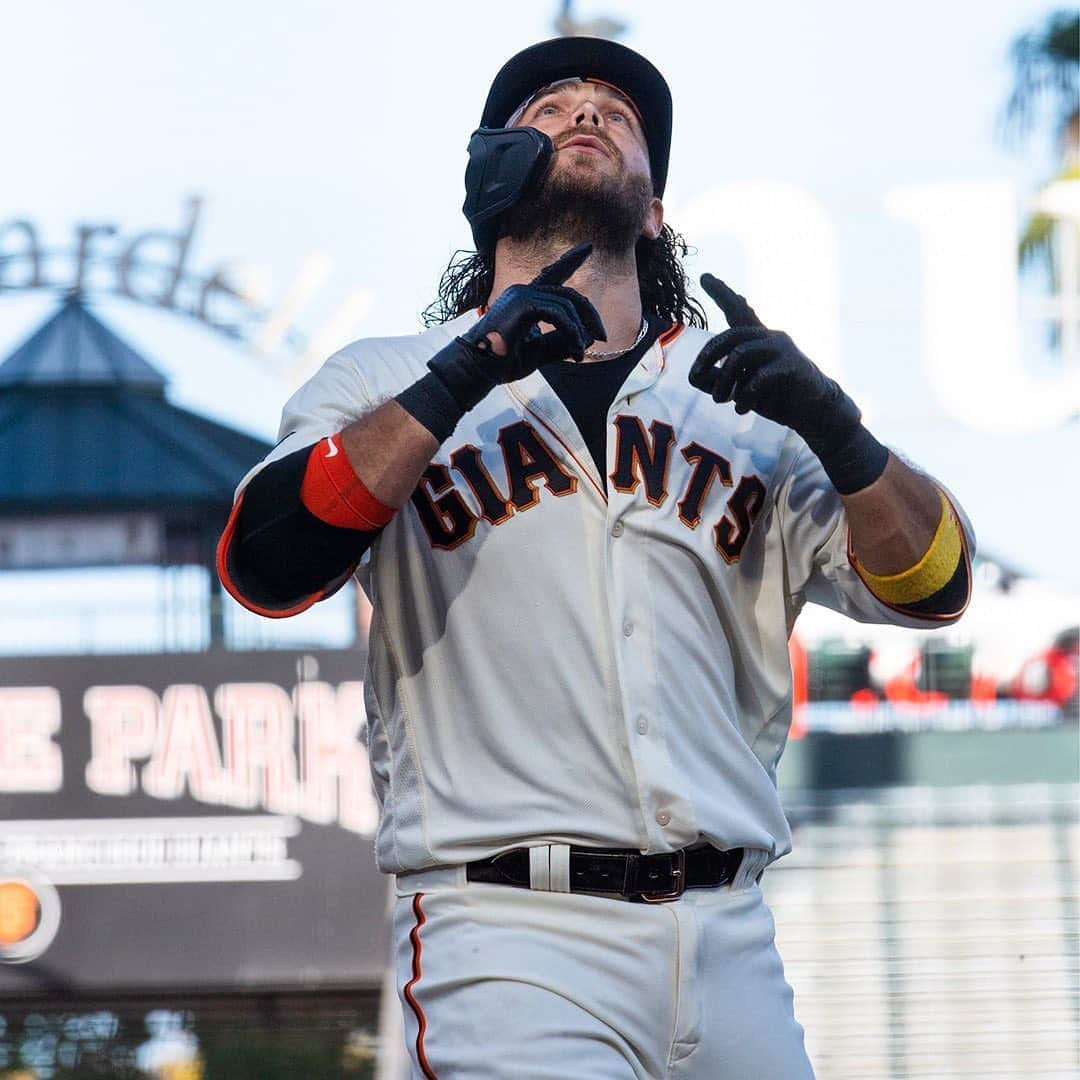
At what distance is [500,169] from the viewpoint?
3064 mm

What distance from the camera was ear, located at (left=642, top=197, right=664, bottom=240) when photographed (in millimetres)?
3326

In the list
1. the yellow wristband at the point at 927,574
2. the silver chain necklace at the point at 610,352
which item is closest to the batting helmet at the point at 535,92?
the silver chain necklace at the point at 610,352

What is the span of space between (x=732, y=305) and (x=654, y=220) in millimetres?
632

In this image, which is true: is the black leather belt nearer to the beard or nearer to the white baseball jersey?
the white baseball jersey

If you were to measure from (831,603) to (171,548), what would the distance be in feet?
53.6

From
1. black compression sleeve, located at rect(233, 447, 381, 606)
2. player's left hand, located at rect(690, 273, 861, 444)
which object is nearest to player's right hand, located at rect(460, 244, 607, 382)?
player's left hand, located at rect(690, 273, 861, 444)

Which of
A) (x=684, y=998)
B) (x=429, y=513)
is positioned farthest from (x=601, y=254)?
(x=684, y=998)

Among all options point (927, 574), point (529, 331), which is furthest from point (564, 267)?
point (927, 574)

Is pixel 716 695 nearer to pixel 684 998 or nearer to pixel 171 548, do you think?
pixel 684 998

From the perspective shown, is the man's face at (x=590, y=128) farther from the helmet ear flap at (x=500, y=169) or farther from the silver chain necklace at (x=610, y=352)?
the silver chain necklace at (x=610, y=352)

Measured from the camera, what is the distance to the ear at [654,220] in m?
3.33

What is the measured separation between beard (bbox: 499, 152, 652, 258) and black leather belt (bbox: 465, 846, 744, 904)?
38.7 inches

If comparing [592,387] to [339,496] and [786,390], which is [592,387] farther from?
[339,496]

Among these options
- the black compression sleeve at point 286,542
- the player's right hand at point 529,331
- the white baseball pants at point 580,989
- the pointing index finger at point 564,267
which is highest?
the pointing index finger at point 564,267
